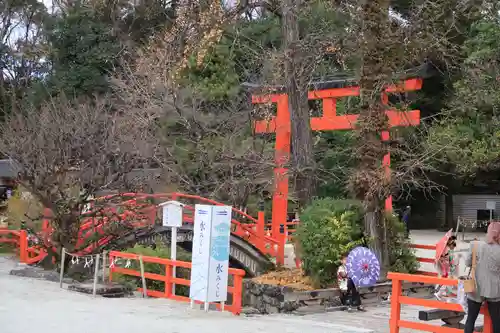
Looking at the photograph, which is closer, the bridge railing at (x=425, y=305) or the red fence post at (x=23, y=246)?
the bridge railing at (x=425, y=305)

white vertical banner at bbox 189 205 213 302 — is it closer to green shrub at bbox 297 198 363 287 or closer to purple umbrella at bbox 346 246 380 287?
purple umbrella at bbox 346 246 380 287

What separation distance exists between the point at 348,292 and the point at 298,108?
241 inches

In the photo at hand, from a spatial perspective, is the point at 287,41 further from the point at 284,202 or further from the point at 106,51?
the point at 106,51

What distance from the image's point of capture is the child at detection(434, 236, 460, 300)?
9203 mm

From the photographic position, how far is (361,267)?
46.1 feet

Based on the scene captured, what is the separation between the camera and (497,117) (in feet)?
94.0

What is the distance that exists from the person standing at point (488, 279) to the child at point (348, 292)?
20.5ft

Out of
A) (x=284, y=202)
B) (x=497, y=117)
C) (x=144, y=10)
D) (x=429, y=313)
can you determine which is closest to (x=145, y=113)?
(x=284, y=202)

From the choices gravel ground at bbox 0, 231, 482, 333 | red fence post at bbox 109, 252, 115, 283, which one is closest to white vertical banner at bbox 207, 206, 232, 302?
gravel ground at bbox 0, 231, 482, 333

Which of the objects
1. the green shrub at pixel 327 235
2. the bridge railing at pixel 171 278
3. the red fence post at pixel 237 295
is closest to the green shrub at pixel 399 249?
the green shrub at pixel 327 235

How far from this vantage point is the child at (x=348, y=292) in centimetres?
1403

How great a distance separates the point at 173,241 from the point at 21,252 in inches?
291

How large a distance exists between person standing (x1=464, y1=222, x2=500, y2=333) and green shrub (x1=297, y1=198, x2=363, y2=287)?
707cm

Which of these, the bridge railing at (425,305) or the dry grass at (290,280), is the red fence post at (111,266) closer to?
the dry grass at (290,280)
